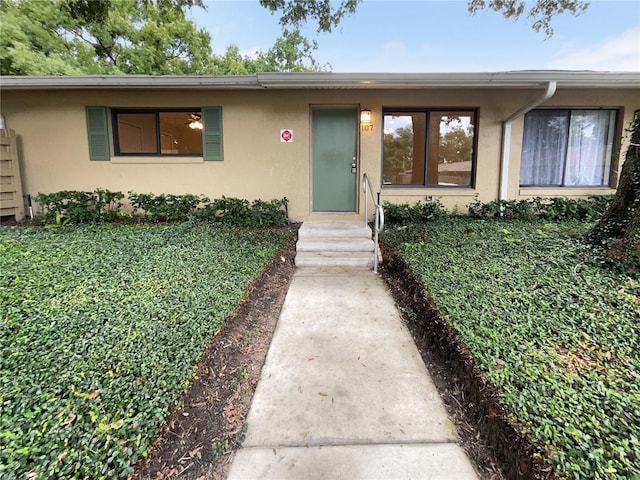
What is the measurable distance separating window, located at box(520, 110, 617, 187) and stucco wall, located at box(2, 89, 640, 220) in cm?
20

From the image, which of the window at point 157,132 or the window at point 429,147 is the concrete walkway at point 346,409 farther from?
the window at point 157,132

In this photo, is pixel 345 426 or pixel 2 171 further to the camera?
pixel 2 171

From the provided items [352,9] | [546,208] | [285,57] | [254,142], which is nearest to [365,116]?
[254,142]

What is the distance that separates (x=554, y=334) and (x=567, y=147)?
542 cm

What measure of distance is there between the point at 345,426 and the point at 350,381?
16.2 inches

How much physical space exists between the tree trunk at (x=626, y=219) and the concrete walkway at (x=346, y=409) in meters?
2.24

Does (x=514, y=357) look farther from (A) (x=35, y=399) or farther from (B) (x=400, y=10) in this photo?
(B) (x=400, y=10)

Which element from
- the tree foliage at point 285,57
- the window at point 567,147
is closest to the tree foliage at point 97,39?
the tree foliage at point 285,57

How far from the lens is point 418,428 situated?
188 centimetres

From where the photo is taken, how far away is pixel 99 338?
220 centimetres

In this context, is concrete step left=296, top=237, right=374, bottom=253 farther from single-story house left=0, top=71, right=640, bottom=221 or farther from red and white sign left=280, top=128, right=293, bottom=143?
red and white sign left=280, top=128, right=293, bottom=143

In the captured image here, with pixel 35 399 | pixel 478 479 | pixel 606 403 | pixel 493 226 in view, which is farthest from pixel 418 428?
pixel 493 226

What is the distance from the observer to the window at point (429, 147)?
612 cm

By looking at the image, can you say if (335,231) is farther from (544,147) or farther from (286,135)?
(544,147)
